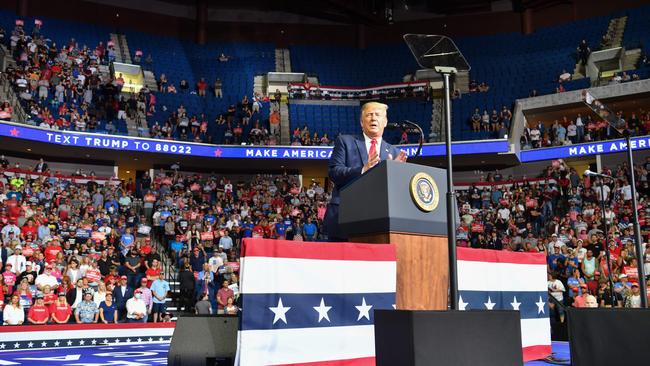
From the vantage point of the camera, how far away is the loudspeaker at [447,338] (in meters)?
3.01

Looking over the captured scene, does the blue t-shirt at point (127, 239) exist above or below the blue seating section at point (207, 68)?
below

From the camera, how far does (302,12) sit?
33.0 metres

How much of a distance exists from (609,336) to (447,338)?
1.67 meters

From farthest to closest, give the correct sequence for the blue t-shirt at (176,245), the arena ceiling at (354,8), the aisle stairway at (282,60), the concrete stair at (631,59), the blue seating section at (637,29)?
the aisle stairway at (282,60) → the arena ceiling at (354,8) → the blue seating section at (637,29) → the concrete stair at (631,59) → the blue t-shirt at (176,245)

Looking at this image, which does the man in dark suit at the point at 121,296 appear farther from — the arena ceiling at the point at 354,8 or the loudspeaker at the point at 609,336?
the arena ceiling at the point at 354,8

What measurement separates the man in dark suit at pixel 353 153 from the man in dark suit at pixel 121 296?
9633 mm

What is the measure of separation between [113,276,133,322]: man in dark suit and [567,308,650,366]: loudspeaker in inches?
422

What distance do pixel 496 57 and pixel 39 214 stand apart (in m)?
22.5

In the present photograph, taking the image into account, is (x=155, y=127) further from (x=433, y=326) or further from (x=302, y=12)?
(x=433, y=326)

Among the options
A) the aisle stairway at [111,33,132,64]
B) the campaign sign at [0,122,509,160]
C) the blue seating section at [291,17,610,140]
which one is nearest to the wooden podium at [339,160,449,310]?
the campaign sign at [0,122,509,160]

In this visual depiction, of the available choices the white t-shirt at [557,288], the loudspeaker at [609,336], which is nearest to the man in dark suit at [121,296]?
the white t-shirt at [557,288]

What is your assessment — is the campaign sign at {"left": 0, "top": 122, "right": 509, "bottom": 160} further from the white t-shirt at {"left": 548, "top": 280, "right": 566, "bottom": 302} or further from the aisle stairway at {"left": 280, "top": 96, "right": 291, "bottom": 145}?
the white t-shirt at {"left": 548, "top": 280, "right": 566, "bottom": 302}

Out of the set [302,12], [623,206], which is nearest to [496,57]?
[302,12]

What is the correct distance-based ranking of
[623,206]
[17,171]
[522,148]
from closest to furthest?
[623,206], [17,171], [522,148]
